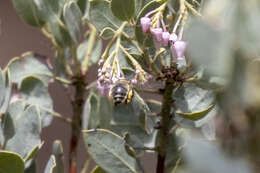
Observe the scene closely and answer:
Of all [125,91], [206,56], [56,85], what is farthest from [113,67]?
[56,85]

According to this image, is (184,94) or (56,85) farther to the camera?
(56,85)

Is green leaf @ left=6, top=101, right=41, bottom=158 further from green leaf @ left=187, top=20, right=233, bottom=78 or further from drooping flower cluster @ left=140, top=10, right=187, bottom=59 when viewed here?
green leaf @ left=187, top=20, right=233, bottom=78

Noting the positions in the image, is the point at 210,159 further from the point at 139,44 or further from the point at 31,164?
the point at 31,164

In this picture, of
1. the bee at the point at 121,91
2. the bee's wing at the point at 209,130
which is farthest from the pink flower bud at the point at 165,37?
the bee's wing at the point at 209,130

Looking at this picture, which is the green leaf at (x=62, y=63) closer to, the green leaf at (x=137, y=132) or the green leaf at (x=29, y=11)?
the green leaf at (x=29, y=11)

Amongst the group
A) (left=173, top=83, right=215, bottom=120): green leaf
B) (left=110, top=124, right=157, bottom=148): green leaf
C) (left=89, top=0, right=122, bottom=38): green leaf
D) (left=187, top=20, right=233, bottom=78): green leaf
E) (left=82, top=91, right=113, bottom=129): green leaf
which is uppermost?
(left=89, top=0, right=122, bottom=38): green leaf

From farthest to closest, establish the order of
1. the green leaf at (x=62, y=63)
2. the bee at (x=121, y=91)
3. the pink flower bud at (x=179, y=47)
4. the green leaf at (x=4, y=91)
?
the green leaf at (x=62, y=63)
the green leaf at (x=4, y=91)
the bee at (x=121, y=91)
the pink flower bud at (x=179, y=47)

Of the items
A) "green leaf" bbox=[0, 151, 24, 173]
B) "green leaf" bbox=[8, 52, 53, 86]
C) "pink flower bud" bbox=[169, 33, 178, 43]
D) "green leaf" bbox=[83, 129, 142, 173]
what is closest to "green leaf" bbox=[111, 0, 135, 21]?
"pink flower bud" bbox=[169, 33, 178, 43]
